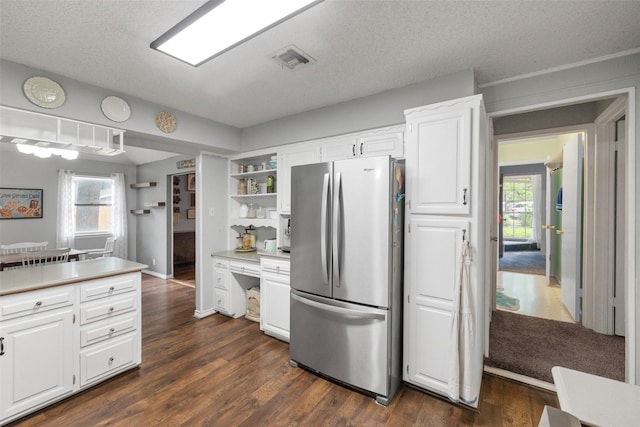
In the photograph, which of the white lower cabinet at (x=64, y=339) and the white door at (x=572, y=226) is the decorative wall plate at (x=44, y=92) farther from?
the white door at (x=572, y=226)

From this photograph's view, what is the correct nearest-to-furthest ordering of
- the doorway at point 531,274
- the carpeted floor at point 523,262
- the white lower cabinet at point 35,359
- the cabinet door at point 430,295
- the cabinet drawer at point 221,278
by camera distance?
1. the white lower cabinet at point 35,359
2. the cabinet door at point 430,295
3. the doorway at point 531,274
4. the cabinet drawer at point 221,278
5. the carpeted floor at point 523,262

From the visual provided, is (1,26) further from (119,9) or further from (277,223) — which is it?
(277,223)

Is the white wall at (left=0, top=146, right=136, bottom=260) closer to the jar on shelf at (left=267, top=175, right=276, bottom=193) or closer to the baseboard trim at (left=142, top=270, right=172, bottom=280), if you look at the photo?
the baseboard trim at (left=142, top=270, right=172, bottom=280)

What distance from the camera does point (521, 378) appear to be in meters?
2.31

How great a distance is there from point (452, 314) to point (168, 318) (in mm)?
3380

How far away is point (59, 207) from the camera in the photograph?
5309 mm

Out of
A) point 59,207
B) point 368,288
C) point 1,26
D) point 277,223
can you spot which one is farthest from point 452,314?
point 59,207

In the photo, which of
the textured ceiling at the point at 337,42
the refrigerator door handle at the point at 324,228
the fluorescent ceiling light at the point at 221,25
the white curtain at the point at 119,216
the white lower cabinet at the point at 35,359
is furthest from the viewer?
the white curtain at the point at 119,216

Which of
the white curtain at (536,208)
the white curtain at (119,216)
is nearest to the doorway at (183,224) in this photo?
the white curtain at (119,216)

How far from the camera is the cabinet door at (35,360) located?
1761 millimetres

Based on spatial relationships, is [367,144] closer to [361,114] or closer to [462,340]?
[361,114]

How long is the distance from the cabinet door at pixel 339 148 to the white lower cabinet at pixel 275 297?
1.20m

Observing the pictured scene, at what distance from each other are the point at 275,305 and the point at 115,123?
2342 millimetres

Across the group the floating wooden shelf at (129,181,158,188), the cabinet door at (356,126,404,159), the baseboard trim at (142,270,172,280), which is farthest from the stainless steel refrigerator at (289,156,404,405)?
the floating wooden shelf at (129,181,158,188)
